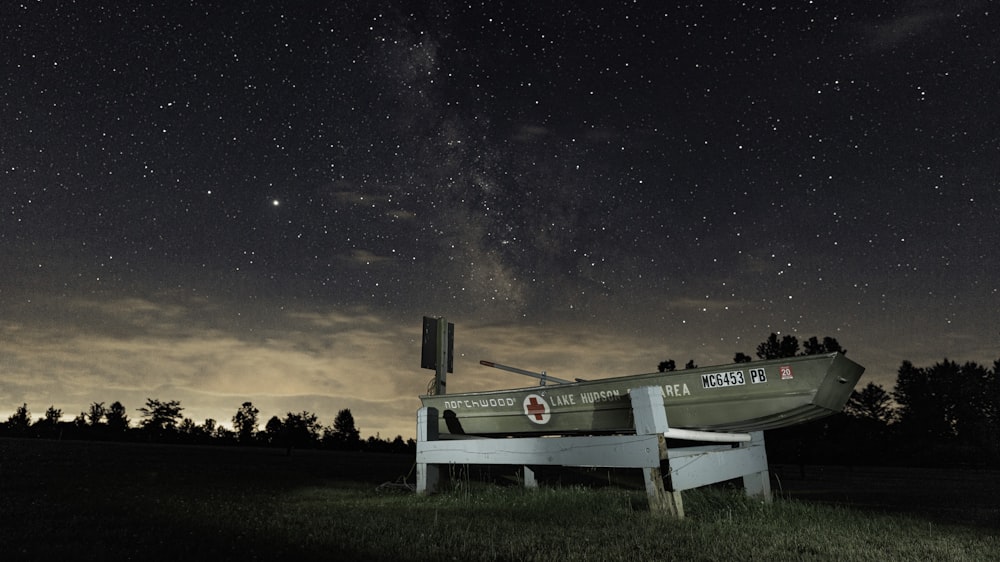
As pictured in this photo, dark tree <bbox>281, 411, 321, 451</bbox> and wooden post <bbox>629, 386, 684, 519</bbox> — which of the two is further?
dark tree <bbox>281, 411, 321, 451</bbox>

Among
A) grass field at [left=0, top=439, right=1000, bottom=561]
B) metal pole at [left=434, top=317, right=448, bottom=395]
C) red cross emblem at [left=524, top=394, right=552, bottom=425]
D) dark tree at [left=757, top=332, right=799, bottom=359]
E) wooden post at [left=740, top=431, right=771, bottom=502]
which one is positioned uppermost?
dark tree at [left=757, top=332, right=799, bottom=359]

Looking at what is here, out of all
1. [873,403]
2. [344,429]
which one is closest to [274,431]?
[344,429]

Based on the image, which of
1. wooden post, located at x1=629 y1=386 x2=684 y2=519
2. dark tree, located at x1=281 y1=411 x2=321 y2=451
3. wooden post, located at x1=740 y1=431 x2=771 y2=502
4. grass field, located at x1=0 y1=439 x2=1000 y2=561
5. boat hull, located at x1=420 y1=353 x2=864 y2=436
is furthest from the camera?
dark tree, located at x1=281 y1=411 x2=321 y2=451

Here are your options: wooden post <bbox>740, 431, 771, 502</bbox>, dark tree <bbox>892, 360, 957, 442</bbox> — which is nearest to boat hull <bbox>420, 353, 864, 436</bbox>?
wooden post <bbox>740, 431, 771, 502</bbox>

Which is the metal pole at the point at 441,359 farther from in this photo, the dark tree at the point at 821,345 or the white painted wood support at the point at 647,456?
the dark tree at the point at 821,345

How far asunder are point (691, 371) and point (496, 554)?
15.8ft

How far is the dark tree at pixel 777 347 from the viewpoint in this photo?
4391 centimetres

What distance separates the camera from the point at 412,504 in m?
8.36

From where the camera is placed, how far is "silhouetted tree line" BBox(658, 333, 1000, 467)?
38.9 metres

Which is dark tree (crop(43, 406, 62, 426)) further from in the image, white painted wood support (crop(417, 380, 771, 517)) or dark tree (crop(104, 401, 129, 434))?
white painted wood support (crop(417, 380, 771, 517))

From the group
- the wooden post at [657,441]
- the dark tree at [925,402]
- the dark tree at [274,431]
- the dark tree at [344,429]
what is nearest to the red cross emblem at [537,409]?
the wooden post at [657,441]

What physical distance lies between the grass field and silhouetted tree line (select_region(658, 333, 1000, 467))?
20862 mm

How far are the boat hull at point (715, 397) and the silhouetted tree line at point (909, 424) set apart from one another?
19.9m

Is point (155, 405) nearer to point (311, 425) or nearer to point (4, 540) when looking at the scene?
point (311, 425)
